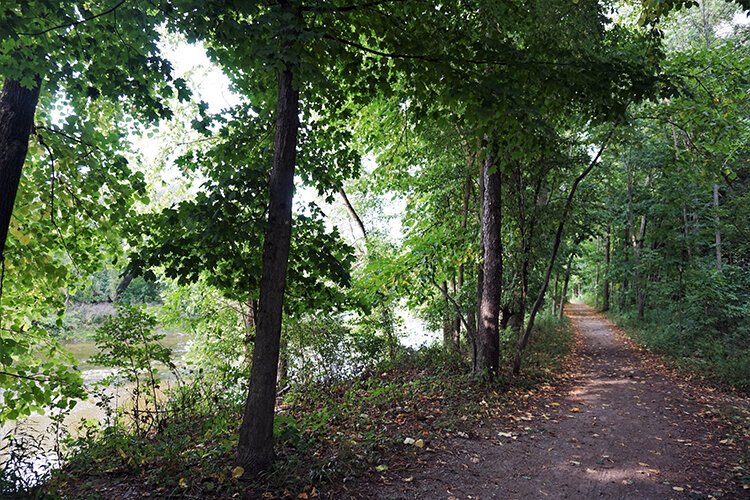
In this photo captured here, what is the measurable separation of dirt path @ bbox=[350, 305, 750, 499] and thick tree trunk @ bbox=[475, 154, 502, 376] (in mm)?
1278

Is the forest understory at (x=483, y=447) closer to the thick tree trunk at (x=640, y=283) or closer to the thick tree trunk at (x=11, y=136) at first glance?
the thick tree trunk at (x=11, y=136)

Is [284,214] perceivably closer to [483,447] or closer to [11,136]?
[11,136]

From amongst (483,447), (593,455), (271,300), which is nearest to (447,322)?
(483,447)

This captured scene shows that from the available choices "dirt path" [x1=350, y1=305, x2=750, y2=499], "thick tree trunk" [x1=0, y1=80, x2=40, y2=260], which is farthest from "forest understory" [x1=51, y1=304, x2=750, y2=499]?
"thick tree trunk" [x1=0, y1=80, x2=40, y2=260]

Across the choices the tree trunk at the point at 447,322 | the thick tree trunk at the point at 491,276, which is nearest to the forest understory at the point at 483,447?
the thick tree trunk at the point at 491,276

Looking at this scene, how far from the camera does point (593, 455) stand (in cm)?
542

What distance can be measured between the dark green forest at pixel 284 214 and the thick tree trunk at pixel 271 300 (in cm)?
2

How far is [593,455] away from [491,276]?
3.68m

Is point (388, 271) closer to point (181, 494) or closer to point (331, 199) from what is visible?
point (331, 199)

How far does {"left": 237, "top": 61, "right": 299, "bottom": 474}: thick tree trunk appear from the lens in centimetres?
427

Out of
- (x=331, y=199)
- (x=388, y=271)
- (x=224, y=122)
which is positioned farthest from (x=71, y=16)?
(x=388, y=271)

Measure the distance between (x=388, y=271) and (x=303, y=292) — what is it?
382 centimetres

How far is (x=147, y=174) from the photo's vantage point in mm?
10320

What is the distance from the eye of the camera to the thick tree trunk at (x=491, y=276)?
8320 millimetres
